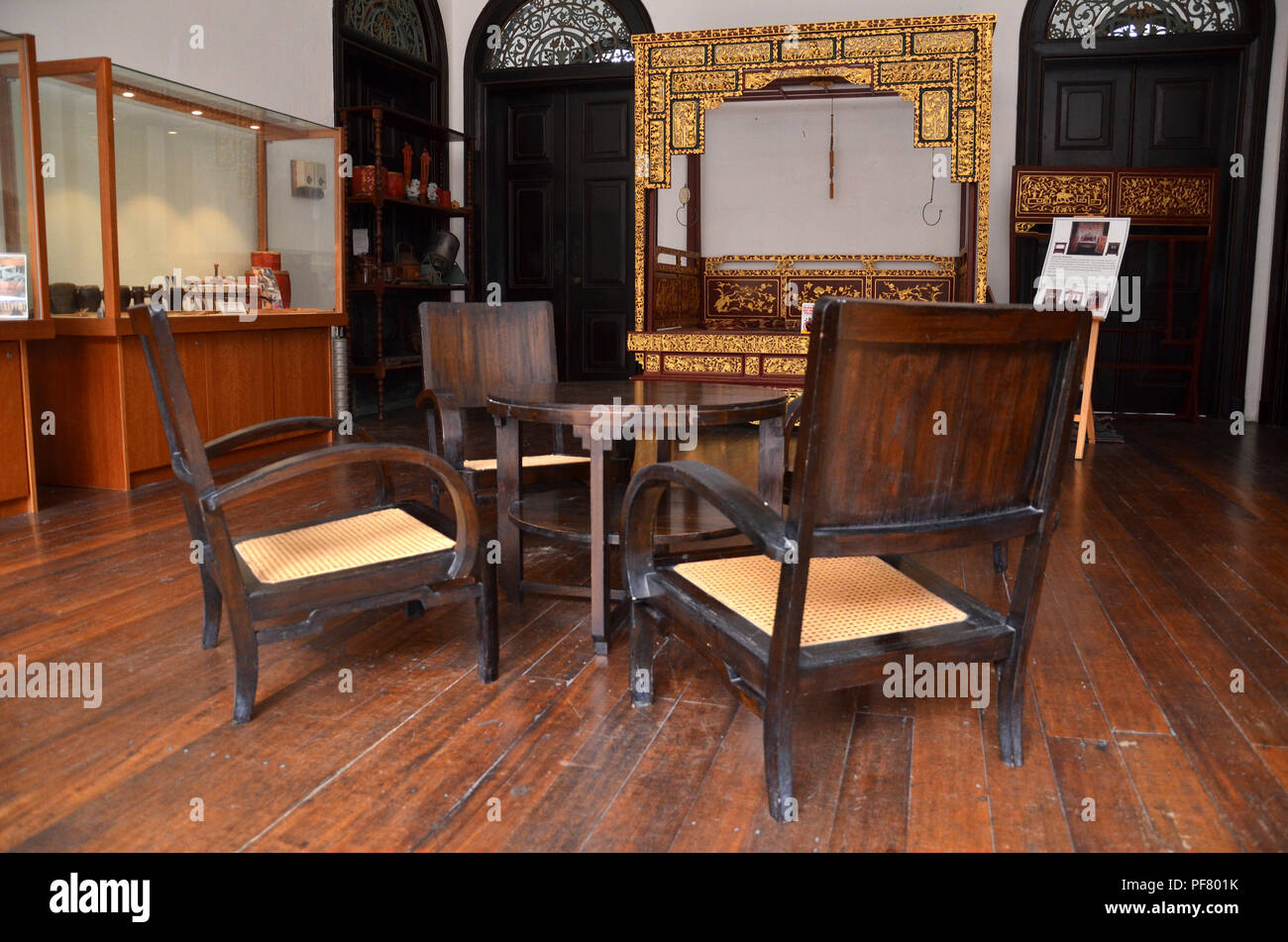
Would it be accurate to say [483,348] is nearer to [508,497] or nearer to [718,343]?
[508,497]

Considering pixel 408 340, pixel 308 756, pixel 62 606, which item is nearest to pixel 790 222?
pixel 408 340

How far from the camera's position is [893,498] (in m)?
1.72

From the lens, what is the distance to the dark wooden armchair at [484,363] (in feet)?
10.8

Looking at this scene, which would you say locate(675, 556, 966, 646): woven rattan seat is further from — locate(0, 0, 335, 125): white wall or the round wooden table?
locate(0, 0, 335, 125): white wall

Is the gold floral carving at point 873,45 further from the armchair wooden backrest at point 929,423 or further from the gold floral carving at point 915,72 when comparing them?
the armchair wooden backrest at point 929,423

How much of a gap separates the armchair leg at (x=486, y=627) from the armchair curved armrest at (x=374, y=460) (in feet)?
0.18

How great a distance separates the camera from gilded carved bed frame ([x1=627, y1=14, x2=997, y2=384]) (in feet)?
19.5

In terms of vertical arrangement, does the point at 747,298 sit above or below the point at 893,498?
above

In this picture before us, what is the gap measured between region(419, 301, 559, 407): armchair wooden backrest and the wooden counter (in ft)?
4.77

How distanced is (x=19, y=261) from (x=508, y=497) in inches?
99.0

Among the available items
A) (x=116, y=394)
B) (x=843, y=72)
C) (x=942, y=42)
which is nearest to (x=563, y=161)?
(x=843, y=72)

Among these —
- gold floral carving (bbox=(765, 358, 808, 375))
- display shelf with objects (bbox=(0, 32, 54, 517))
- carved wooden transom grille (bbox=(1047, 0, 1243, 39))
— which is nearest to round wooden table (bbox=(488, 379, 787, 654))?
display shelf with objects (bbox=(0, 32, 54, 517))

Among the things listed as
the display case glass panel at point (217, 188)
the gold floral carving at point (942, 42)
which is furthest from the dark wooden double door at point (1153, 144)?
the display case glass panel at point (217, 188)
